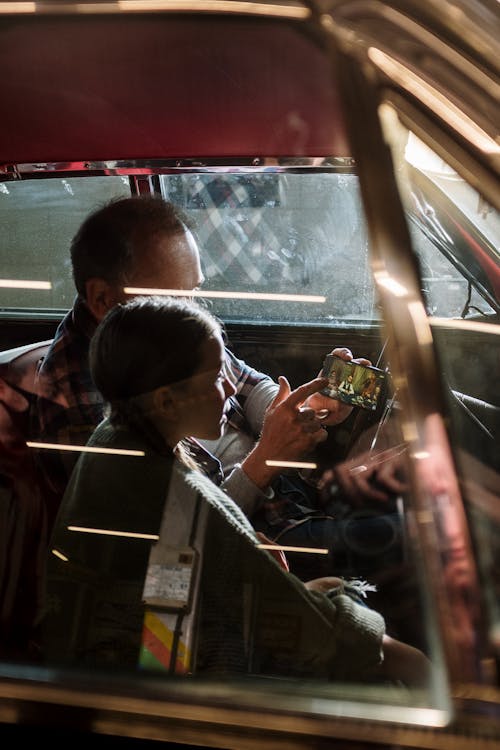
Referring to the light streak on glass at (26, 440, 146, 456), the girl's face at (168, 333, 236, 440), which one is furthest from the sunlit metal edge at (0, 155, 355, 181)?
the light streak on glass at (26, 440, 146, 456)

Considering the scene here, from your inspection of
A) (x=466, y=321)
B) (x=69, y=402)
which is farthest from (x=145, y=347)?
(x=466, y=321)

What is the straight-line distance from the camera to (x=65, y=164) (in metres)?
1.58

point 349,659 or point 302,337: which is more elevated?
point 302,337

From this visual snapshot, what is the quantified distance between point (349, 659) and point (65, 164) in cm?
115

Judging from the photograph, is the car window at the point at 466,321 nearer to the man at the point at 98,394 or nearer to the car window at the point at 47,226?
the man at the point at 98,394

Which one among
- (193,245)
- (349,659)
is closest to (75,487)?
(349,659)

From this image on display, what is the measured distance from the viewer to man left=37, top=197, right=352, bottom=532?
1.41 m

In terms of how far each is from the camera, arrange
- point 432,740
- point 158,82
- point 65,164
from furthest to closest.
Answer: point 65,164, point 158,82, point 432,740

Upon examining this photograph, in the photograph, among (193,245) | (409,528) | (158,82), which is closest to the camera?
(409,528)

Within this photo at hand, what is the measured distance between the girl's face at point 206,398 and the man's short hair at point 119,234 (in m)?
0.27

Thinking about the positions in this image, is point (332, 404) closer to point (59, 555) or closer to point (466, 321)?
point (466, 321)

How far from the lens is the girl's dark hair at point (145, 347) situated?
1297 mm

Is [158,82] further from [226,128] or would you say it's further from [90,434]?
[90,434]

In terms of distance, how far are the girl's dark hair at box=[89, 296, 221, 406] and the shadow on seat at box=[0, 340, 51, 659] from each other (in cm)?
24
